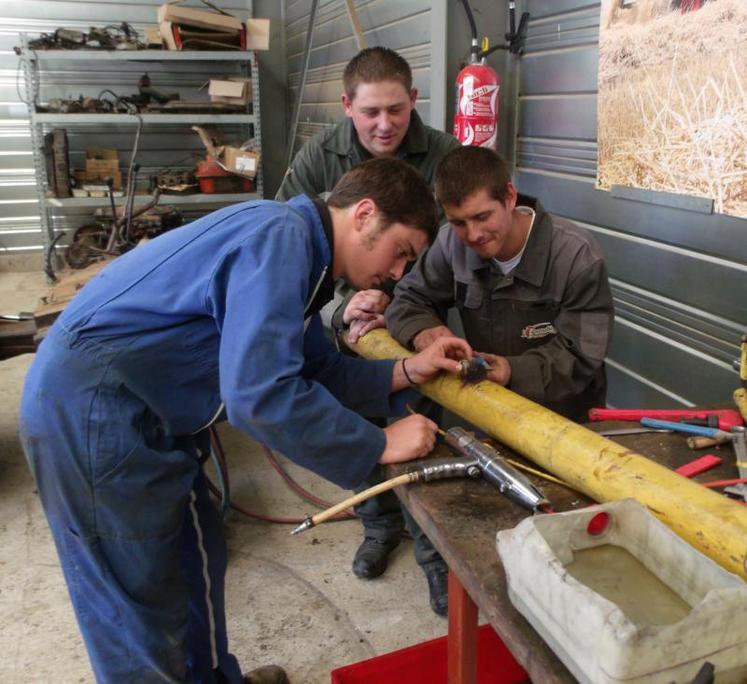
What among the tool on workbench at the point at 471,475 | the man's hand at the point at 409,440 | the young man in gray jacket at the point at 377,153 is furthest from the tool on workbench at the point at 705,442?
the young man in gray jacket at the point at 377,153

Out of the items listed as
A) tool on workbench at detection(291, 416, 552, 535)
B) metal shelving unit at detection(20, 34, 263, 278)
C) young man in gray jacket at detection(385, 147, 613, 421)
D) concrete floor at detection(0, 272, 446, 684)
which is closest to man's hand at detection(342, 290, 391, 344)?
young man in gray jacket at detection(385, 147, 613, 421)

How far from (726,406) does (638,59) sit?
52.7 inches

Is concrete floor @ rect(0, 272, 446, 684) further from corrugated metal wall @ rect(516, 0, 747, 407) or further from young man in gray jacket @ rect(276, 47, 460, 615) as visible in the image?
corrugated metal wall @ rect(516, 0, 747, 407)

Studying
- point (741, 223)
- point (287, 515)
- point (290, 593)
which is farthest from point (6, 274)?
point (741, 223)

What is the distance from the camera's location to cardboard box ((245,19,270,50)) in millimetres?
6359

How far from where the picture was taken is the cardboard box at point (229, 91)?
6391 mm

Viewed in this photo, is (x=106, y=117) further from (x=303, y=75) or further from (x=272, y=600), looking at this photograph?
(x=272, y=600)

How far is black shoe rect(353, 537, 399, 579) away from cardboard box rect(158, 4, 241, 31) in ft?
17.1

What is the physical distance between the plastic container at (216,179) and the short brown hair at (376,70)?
164 inches

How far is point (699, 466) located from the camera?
129 centimetres

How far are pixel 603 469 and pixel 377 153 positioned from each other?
1619 millimetres

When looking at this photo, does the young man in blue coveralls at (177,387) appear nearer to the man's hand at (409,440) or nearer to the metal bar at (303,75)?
the man's hand at (409,440)

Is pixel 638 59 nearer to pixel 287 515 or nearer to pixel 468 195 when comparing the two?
pixel 468 195

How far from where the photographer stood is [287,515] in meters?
2.97
